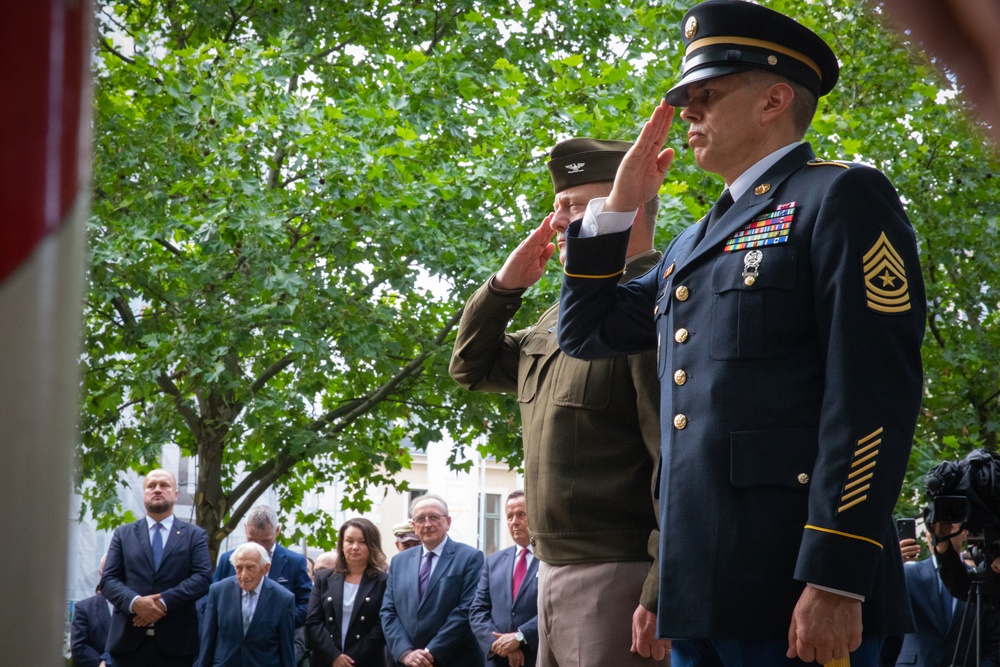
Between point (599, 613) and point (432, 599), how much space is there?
5.64m

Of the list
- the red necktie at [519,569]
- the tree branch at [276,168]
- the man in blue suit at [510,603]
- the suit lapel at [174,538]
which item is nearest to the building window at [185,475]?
the tree branch at [276,168]

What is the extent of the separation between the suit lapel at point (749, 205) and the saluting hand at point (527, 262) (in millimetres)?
892

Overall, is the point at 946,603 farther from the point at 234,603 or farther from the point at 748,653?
the point at 748,653

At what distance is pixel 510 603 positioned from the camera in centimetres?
805

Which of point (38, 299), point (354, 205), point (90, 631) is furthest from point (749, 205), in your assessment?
point (354, 205)

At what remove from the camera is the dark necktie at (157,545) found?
875 centimetres

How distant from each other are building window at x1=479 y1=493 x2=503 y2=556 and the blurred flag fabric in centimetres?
3698

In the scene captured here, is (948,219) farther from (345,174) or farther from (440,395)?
(345,174)

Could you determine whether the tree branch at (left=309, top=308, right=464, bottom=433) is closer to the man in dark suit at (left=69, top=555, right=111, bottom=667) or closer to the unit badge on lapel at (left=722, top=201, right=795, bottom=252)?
the man in dark suit at (left=69, top=555, right=111, bottom=667)

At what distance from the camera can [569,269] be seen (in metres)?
2.70

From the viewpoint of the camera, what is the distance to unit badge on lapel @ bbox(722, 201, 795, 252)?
2.38 meters

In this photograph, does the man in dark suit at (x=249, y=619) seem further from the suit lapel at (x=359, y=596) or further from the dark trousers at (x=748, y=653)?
the dark trousers at (x=748, y=653)

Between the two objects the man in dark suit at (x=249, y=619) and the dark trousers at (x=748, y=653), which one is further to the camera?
the man in dark suit at (x=249, y=619)

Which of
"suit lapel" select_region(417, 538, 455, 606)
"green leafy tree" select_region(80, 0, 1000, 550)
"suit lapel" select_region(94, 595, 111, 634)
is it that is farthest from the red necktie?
"suit lapel" select_region(94, 595, 111, 634)
